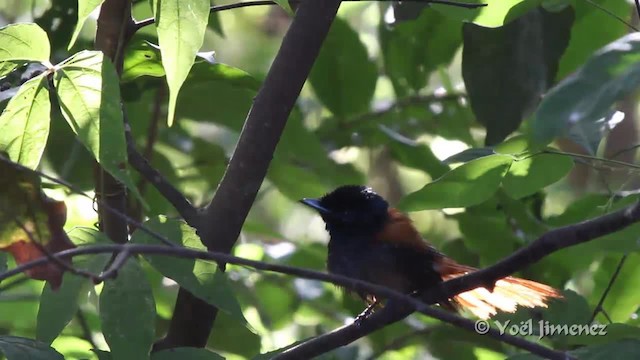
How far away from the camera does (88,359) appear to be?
5.30ft

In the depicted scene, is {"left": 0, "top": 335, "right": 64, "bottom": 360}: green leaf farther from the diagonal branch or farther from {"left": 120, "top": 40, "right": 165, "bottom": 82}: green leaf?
{"left": 120, "top": 40, "right": 165, "bottom": 82}: green leaf

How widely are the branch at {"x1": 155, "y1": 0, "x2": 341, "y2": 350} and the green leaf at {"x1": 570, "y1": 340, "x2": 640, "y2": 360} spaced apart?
2.14 feet

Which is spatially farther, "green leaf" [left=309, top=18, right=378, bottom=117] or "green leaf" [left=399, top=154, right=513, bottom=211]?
"green leaf" [left=309, top=18, right=378, bottom=117]

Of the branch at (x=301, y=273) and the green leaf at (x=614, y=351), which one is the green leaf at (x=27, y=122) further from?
the green leaf at (x=614, y=351)

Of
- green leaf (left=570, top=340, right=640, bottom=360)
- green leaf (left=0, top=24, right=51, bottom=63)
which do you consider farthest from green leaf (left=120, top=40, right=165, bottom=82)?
green leaf (left=570, top=340, right=640, bottom=360)

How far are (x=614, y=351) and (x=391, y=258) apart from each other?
0.81m

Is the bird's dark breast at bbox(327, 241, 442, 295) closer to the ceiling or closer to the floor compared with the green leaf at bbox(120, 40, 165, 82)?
closer to the floor

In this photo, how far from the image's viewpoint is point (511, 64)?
1.98 m

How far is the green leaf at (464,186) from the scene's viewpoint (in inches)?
57.9

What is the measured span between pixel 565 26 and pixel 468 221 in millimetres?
476

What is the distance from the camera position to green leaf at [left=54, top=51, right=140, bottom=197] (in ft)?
3.94

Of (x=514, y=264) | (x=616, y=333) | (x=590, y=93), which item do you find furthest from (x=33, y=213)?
(x=616, y=333)

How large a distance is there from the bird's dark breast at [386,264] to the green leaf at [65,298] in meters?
0.82

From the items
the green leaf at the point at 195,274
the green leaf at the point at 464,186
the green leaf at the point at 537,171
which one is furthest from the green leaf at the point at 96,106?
→ the green leaf at the point at 537,171
